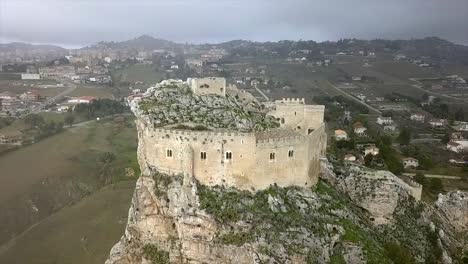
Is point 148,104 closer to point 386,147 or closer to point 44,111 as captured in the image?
point 386,147

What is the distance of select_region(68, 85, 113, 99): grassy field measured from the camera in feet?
258

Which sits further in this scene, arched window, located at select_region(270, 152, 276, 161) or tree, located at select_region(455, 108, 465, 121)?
tree, located at select_region(455, 108, 465, 121)

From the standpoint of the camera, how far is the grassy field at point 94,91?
78.6 m

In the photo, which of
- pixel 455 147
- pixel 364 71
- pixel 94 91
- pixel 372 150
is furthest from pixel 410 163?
pixel 364 71

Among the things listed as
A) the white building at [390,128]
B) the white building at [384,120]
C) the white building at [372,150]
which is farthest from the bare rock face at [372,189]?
the white building at [384,120]

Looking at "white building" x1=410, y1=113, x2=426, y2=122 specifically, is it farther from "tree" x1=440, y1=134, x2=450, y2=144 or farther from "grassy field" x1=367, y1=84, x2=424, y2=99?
"grassy field" x1=367, y1=84, x2=424, y2=99

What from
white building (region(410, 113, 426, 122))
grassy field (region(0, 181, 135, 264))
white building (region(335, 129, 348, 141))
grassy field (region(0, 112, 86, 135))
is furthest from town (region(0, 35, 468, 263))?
grassy field (region(0, 181, 135, 264))

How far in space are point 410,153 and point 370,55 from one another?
254 feet

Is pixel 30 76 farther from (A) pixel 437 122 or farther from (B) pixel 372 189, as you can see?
(B) pixel 372 189

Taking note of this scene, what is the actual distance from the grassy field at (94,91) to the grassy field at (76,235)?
129ft

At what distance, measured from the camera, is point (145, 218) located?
75.0ft

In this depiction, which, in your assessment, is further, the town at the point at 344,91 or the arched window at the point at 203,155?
the town at the point at 344,91

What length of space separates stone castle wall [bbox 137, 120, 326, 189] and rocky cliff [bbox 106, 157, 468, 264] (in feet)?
1.59

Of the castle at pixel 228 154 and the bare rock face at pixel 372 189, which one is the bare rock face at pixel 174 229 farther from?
the bare rock face at pixel 372 189
